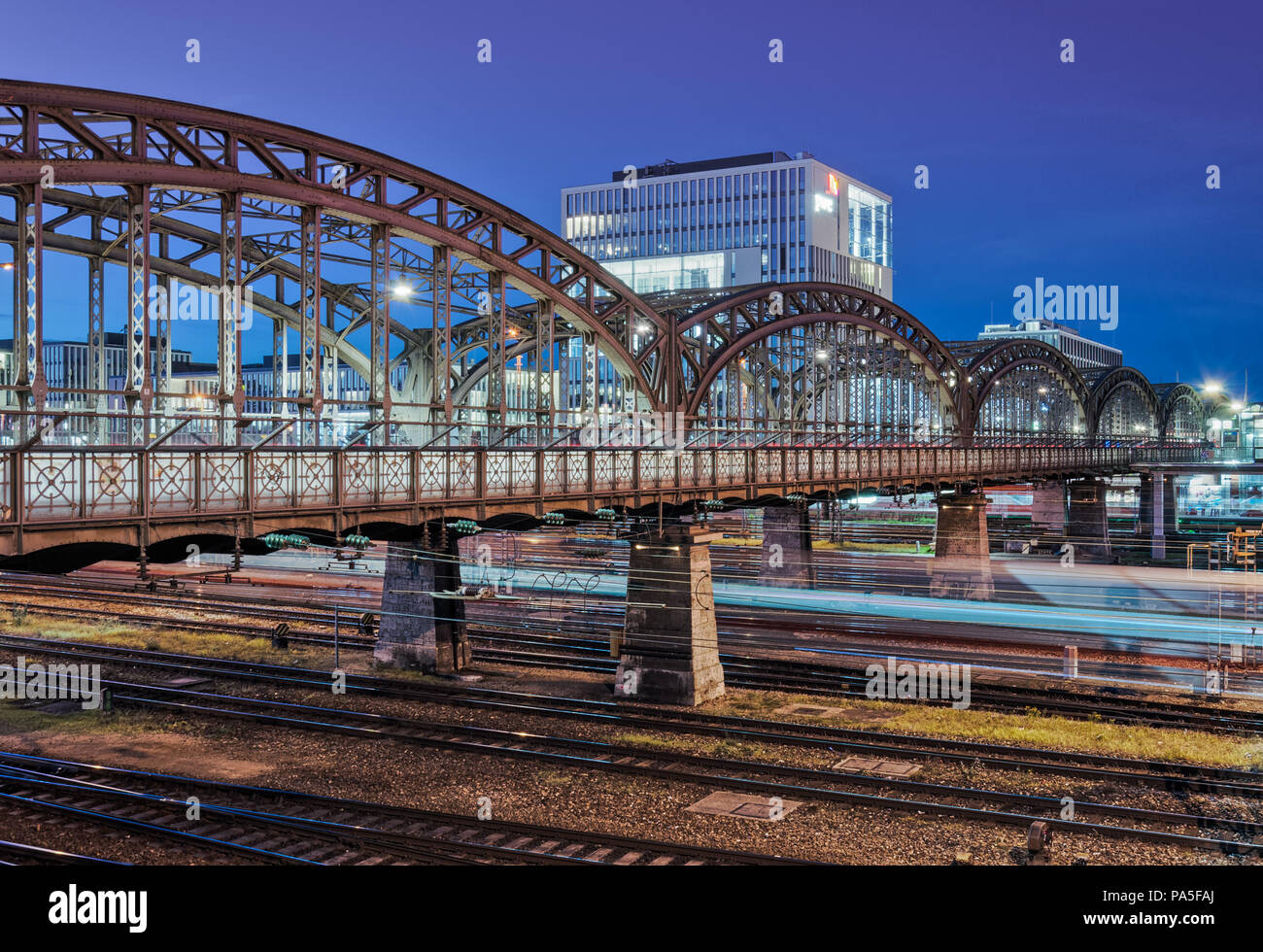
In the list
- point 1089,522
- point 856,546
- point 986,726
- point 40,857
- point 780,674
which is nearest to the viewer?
point 40,857

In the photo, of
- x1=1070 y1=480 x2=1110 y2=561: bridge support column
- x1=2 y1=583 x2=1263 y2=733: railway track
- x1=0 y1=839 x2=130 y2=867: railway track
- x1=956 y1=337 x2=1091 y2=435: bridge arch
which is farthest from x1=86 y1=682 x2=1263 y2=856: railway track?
x1=956 y1=337 x2=1091 y2=435: bridge arch

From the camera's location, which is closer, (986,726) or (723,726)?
(723,726)

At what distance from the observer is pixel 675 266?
118000 millimetres

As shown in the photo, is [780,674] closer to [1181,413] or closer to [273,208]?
[273,208]

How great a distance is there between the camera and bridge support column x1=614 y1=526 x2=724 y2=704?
27266 millimetres

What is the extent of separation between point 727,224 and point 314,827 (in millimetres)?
110194

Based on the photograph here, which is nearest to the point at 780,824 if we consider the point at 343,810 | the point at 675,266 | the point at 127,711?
the point at 343,810

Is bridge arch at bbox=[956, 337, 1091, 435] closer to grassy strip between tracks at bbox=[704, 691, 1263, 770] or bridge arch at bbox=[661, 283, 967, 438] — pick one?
bridge arch at bbox=[661, 283, 967, 438]

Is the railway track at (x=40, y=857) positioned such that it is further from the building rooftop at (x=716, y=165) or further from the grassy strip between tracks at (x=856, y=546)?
the building rooftop at (x=716, y=165)

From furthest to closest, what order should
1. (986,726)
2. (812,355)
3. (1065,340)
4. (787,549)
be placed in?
(1065,340) < (812,355) < (787,549) < (986,726)

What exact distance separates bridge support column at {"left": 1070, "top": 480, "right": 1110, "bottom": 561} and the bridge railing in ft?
122

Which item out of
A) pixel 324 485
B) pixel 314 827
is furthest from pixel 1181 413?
pixel 314 827

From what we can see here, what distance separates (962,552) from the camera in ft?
171
